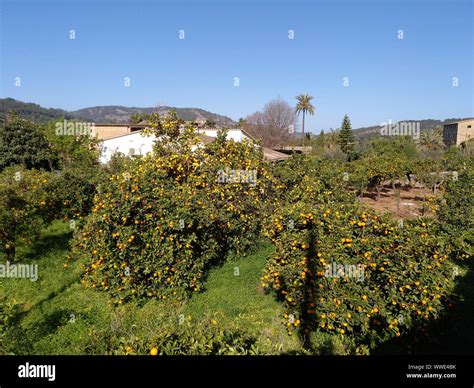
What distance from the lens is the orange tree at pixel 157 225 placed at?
6.46 meters

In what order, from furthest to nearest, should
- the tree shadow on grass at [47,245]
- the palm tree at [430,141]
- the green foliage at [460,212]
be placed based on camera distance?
the palm tree at [430,141] < the tree shadow on grass at [47,245] < the green foliage at [460,212]

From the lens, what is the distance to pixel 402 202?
20.9m

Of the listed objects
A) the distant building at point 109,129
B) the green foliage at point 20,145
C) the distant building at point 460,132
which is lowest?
the green foliage at point 20,145

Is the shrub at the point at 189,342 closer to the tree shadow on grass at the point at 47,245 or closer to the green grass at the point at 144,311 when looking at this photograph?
the green grass at the point at 144,311

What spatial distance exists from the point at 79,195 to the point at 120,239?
4.99 m

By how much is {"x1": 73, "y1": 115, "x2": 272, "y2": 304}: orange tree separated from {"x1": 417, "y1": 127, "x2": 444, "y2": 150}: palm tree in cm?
5319

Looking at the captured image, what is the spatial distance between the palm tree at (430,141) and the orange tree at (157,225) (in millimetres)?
53186

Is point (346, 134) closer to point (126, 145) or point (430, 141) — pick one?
point (430, 141)

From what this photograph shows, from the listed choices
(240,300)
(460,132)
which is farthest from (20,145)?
(460,132)

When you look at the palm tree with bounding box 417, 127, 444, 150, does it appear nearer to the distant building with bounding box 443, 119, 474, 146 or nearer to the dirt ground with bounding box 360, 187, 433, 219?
the distant building with bounding box 443, 119, 474, 146

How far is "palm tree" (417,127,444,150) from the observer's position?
49.0 meters

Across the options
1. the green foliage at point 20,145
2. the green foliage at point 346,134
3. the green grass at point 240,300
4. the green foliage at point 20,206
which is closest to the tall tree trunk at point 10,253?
the green foliage at point 20,206

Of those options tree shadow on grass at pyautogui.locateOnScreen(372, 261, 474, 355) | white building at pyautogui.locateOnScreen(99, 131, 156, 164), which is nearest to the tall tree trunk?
tree shadow on grass at pyautogui.locateOnScreen(372, 261, 474, 355)

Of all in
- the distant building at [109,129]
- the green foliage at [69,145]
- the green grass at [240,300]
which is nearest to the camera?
the green grass at [240,300]
